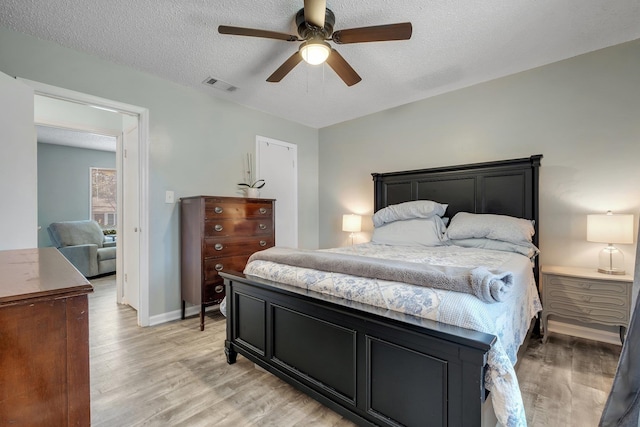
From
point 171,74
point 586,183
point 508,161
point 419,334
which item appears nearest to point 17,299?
point 419,334

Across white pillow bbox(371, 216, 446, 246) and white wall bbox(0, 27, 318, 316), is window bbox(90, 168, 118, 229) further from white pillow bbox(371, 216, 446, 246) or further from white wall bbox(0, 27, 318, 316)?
white pillow bbox(371, 216, 446, 246)

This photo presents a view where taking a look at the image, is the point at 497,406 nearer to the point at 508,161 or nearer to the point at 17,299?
the point at 17,299

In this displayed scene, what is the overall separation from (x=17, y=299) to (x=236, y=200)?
2.42 m

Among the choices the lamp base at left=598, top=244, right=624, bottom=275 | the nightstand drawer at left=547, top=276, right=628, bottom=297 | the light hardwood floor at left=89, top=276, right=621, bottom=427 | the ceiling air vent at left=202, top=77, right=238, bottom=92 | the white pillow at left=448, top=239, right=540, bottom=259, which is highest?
the ceiling air vent at left=202, top=77, right=238, bottom=92

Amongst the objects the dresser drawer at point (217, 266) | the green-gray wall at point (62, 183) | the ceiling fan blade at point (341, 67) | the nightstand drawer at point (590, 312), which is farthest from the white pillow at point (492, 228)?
the green-gray wall at point (62, 183)

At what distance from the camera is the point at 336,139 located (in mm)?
4457

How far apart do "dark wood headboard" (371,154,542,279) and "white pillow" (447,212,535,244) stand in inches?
7.6

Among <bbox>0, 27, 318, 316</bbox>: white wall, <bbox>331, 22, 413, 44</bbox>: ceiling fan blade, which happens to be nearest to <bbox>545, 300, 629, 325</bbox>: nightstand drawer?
<bbox>331, 22, 413, 44</bbox>: ceiling fan blade

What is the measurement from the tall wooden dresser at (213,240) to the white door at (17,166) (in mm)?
1126

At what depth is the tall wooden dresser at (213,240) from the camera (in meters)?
2.81

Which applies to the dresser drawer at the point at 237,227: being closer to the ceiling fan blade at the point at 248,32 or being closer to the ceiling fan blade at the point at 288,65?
the ceiling fan blade at the point at 288,65

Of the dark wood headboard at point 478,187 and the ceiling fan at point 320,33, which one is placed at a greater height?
the ceiling fan at point 320,33

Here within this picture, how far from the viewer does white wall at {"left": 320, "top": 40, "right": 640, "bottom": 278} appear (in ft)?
7.97

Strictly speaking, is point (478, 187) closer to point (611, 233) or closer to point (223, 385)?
point (611, 233)
